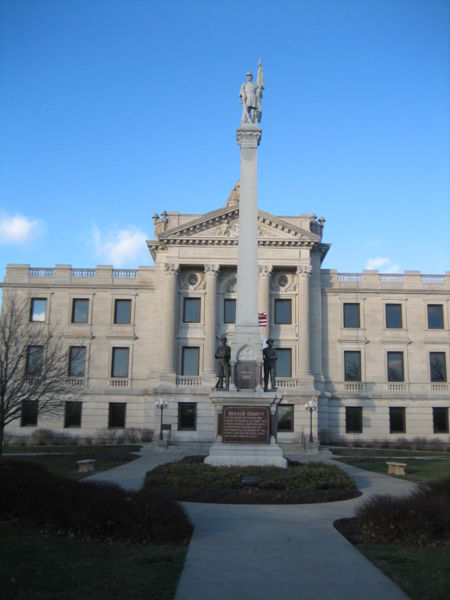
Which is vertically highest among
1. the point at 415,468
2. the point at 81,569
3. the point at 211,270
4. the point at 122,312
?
the point at 211,270

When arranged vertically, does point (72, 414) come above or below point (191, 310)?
below

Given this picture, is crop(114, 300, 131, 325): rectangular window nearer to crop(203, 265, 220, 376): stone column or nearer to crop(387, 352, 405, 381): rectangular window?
crop(203, 265, 220, 376): stone column

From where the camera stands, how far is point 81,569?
8.46 metres

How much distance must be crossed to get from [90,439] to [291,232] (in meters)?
23.8

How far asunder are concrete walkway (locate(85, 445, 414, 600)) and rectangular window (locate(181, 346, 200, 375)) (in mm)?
34793

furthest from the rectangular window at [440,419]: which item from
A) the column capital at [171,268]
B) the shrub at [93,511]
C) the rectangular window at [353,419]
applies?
the shrub at [93,511]

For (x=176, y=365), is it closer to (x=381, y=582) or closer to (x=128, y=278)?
(x=128, y=278)

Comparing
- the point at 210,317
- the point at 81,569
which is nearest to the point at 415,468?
the point at 81,569

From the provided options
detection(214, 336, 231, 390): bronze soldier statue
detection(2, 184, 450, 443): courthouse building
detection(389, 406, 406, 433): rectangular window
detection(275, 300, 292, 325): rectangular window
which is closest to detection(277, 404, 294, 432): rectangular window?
detection(2, 184, 450, 443): courthouse building

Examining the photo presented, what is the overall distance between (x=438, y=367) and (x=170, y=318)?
23585mm

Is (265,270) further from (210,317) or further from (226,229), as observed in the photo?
(210,317)

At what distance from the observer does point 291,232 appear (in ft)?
162

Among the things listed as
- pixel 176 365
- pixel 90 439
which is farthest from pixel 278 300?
pixel 90 439

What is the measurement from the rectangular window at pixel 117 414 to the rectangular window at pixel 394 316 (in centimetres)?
2400
